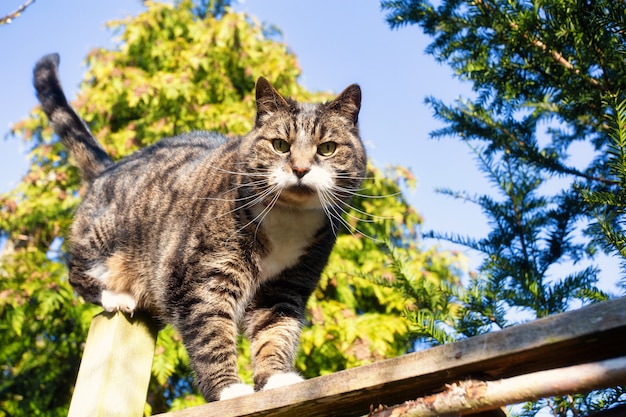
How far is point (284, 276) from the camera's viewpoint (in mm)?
2271

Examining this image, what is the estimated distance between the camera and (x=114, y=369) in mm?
1899

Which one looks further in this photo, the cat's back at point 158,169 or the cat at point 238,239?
the cat's back at point 158,169

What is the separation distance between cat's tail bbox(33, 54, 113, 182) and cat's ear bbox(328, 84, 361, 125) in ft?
4.50

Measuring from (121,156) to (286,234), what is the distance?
12.0 ft

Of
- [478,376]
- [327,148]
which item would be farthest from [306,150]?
[478,376]

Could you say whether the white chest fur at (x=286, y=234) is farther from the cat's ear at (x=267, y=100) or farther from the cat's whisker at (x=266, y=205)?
the cat's ear at (x=267, y=100)

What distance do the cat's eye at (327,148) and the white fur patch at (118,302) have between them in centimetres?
88

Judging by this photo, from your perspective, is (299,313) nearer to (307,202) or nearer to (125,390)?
(307,202)

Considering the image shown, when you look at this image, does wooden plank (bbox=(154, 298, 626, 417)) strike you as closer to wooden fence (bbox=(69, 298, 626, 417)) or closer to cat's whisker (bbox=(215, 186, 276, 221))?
wooden fence (bbox=(69, 298, 626, 417))

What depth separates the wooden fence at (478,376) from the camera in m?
0.95

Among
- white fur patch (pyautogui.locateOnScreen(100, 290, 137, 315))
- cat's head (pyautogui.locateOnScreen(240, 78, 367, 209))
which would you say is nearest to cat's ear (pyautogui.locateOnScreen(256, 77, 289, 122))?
cat's head (pyautogui.locateOnScreen(240, 78, 367, 209))

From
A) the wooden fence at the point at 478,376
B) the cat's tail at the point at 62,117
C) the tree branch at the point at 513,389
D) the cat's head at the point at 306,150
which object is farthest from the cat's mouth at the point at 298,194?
the cat's tail at the point at 62,117

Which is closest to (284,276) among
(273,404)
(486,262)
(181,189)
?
(181,189)

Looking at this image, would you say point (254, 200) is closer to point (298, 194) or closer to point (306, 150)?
point (298, 194)
